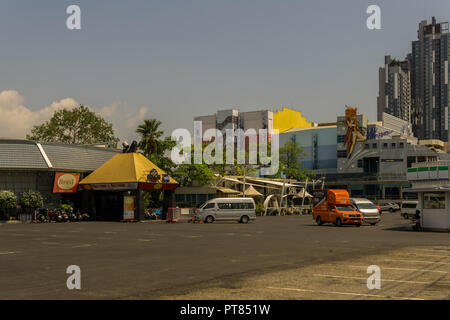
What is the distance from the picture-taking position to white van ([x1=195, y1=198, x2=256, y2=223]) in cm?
4494

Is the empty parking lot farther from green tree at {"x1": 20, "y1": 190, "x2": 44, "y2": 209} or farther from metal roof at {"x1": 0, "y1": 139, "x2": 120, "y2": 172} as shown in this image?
metal roof at {"x1": 0, "y1": 139, "x2": 120, "y2": 172}

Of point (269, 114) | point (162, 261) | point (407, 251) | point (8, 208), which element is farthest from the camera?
point (269, 114)

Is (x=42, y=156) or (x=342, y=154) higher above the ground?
(x=342, y=154)

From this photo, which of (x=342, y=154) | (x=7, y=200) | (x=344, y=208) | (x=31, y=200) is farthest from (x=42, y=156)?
(x=342, y=154)

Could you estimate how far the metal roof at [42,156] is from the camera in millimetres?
51250

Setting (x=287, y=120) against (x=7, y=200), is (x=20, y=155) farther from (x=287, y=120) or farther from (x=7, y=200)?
(x=287, y=120)

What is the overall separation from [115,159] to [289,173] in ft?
163

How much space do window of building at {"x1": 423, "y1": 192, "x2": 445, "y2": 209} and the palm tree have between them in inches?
1796

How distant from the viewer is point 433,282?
38.5 ft

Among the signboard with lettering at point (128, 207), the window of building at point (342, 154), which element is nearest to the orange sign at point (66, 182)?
the signboard with lettering at point (128, 207)

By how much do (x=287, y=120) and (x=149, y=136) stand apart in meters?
87.3

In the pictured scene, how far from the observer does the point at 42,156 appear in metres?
52.7
